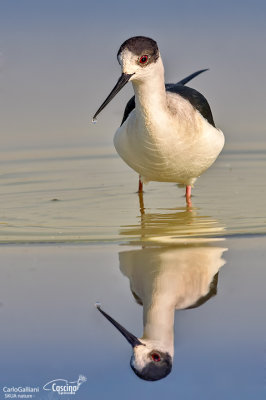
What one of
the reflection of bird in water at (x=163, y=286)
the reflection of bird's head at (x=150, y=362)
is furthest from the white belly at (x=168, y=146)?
the reflection of bird's head at (x=150, y=362)

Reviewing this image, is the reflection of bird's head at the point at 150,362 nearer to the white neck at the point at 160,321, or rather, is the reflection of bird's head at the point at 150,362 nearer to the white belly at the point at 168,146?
the white neck at the point at 160,321

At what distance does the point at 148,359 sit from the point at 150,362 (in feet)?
0.10

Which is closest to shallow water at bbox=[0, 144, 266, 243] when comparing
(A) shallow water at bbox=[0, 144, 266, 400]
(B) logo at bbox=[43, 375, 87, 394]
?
(A) shallow water at bbox=[0, 144, 266, 400]

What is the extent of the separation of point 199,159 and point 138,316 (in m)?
2.45

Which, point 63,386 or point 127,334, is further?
point 127,334

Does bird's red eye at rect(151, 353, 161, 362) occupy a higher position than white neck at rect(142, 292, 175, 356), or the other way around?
white neck at rect(142, 292, 175, 356)

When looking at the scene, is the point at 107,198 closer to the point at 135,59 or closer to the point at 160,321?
the point at 135,59

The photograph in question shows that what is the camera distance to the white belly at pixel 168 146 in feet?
22.7

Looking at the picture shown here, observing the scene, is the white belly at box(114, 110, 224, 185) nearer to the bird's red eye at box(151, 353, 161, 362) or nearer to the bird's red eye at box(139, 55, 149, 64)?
the bird's red eye at box(139, 55, 149, 64)

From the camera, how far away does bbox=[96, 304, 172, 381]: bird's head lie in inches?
178

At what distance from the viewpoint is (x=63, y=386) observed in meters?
4.42

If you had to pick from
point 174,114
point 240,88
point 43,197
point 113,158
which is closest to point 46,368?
point 174,114

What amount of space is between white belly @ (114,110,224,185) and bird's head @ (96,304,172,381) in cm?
229

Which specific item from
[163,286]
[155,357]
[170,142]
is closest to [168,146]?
[170,142]
